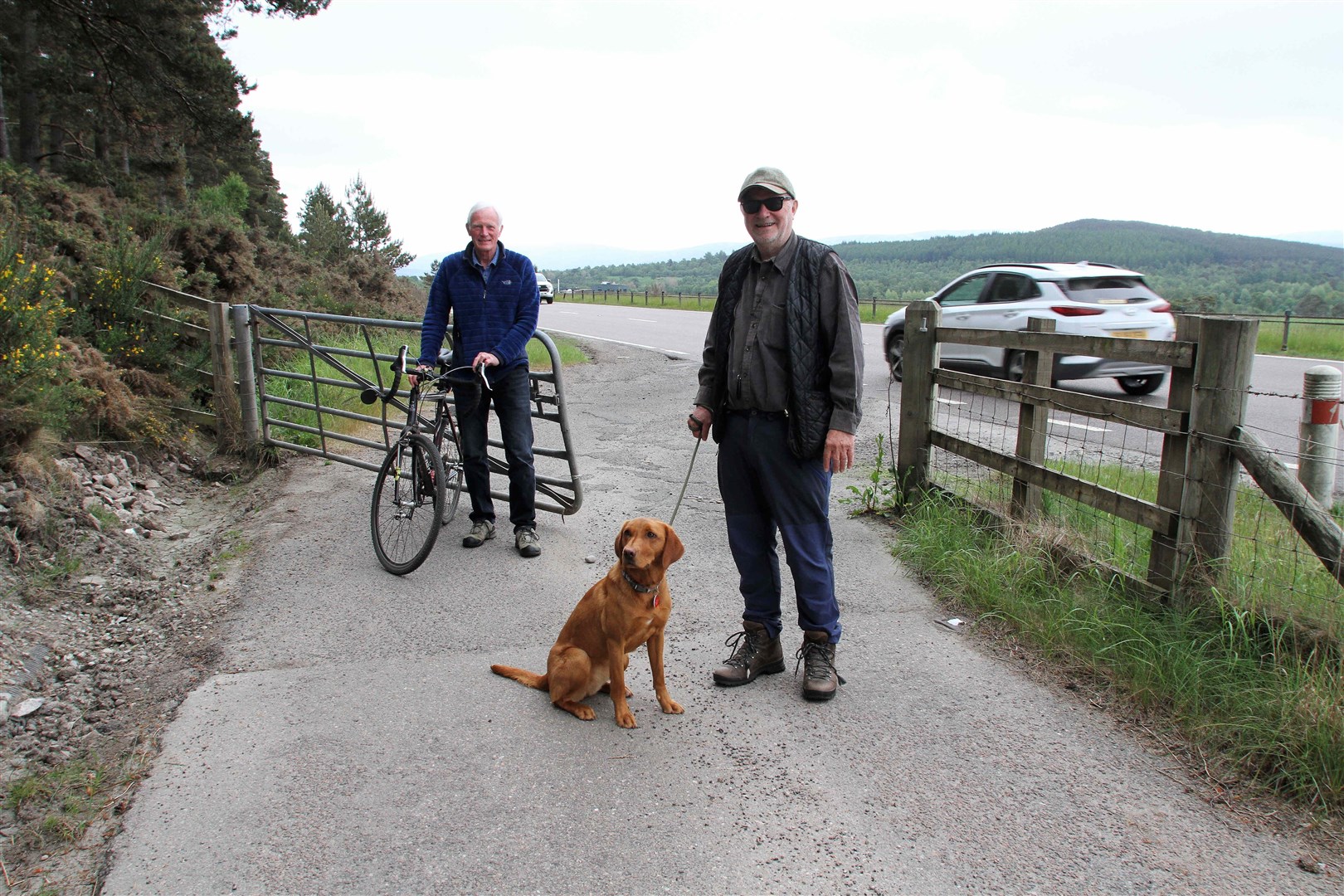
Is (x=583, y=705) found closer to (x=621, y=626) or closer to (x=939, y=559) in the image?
(x=621, y=626)

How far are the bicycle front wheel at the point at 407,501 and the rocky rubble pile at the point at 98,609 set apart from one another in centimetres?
97

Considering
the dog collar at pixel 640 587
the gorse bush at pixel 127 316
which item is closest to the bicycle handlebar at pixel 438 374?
the dog collar at pixel 640 587

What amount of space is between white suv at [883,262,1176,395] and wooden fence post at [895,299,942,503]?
4885 mm

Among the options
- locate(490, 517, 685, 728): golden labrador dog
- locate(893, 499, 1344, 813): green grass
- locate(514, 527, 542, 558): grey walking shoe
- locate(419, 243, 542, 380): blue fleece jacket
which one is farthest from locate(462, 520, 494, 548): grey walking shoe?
locate(893, 499, 1344, 813): green grass

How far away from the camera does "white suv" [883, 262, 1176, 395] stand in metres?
11.5

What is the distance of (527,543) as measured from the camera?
5766mm

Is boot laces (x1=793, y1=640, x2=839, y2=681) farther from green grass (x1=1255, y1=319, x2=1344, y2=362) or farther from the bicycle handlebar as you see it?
green grass (x1=1255, y1=319, x2=1344, y2=362)

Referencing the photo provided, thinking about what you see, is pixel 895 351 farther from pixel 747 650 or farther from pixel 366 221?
pixel 366 221

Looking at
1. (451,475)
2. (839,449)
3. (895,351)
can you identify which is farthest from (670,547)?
(895,351)

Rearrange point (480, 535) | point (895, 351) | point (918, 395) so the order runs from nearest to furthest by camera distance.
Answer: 1. point (480, 535)
2. point (918, 395)
3. point (895, 351)

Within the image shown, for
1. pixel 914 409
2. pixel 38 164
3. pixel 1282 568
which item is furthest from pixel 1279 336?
pixel 38 164

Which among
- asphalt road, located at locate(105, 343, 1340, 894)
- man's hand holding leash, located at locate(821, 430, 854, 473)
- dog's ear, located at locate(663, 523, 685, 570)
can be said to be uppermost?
man's hand holding leash, located at locate(821, 430, 854, 473)

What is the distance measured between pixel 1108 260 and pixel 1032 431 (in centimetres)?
8246

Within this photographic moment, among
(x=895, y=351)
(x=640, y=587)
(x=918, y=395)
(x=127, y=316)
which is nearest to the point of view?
(x=640, y=587)
